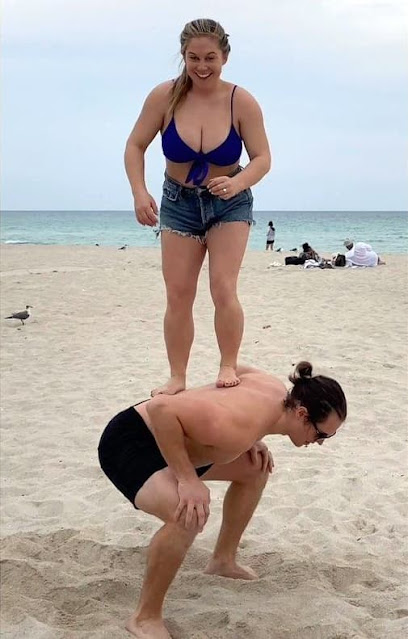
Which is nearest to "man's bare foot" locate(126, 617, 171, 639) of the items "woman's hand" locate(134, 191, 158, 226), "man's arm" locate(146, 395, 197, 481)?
"man's arm" locate(146, 395, 197, 481)

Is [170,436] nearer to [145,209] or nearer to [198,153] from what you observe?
[145,209]

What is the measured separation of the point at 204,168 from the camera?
3.56 m

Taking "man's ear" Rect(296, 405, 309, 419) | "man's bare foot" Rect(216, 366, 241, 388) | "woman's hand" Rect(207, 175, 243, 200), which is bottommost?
"man's ear" Rect(296, 405, 309, 419)

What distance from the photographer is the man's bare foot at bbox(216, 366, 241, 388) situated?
3496 mm

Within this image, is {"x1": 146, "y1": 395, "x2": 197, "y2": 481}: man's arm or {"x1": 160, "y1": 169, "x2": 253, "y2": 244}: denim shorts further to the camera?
{"x1": 160, "y1": 169, "x2": 253, "y2": 244}: denim shorts

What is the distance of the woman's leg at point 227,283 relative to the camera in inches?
143

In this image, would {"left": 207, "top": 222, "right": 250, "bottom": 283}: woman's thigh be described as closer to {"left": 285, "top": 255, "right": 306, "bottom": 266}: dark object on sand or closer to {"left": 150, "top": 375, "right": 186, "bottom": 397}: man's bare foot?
{"left": 150, "top": 375, "right": 186, "bottom": 397}: man's bare foot

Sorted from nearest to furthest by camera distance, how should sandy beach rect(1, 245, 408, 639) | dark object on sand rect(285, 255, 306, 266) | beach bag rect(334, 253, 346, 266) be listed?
sandy beach rect(1, 245, 408, 639)
beach bag rect(334, 253, 346, 266)
dark object on sand rect(285, 255, 306, 266)

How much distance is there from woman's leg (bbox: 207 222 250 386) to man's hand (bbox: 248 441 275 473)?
0.35 meters

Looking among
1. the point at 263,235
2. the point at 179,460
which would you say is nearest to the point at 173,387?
the point at 179,460

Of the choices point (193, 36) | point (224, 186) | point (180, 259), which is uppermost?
point (193, 36)

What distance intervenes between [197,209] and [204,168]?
0.21 meters

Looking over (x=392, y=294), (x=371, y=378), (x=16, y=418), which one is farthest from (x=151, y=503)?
(x=392, y=294)

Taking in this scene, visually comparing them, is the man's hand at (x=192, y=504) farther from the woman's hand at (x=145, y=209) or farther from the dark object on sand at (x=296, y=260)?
the dark object on sand at (x=296, y=260)
